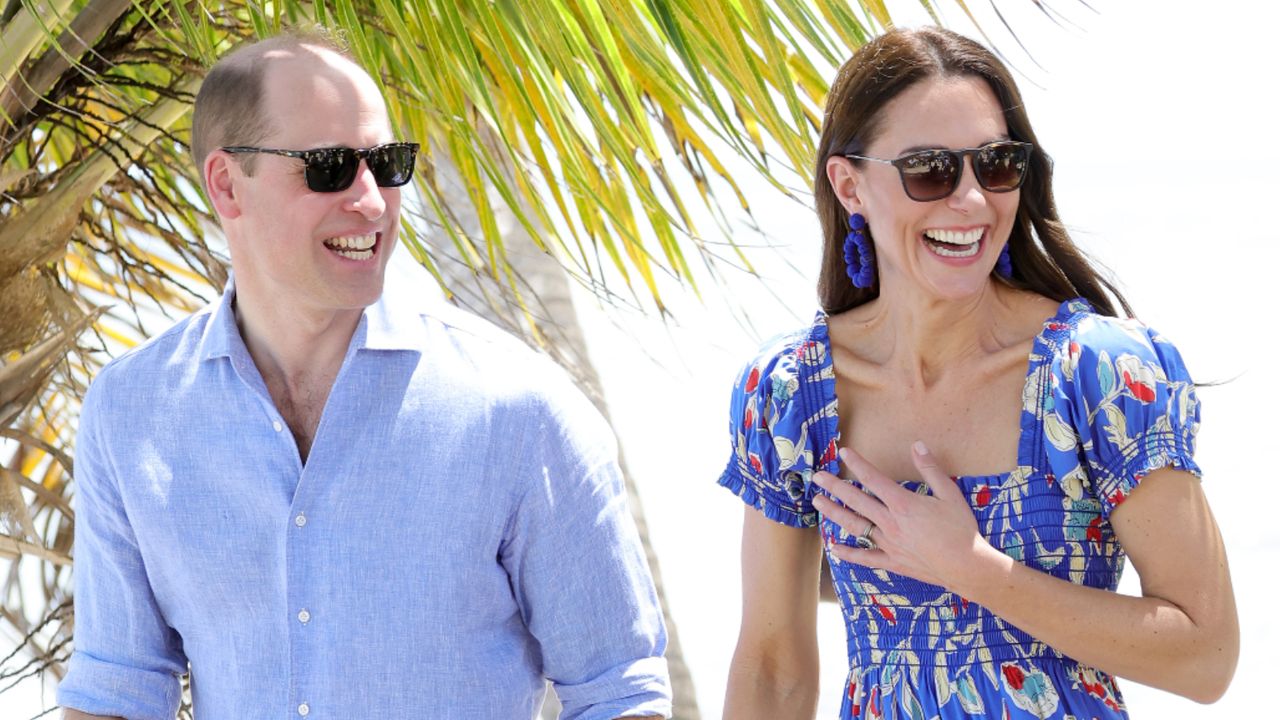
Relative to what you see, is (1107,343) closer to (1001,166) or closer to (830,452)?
(1001,166)

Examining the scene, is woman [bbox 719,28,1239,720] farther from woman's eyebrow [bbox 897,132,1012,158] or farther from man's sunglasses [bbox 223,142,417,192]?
man's sunglasses [bbox 223,142,417,192]

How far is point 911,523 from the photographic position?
1.87 meters

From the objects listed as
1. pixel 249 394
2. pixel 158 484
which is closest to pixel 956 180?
pixel 249 394

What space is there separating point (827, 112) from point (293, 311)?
2.59 ft

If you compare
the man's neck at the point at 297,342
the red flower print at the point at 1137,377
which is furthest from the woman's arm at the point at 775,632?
the man's neck at the point at 297,342

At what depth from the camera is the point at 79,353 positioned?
10.4ft

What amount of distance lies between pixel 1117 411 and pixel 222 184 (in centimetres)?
121

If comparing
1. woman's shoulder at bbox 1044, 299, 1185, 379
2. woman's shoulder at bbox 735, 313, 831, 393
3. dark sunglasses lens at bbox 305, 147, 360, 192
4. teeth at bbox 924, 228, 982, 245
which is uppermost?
dark sunglasses lens at bbox 305, 147, 360, 192

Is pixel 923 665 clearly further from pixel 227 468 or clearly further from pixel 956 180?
pixel 227 468

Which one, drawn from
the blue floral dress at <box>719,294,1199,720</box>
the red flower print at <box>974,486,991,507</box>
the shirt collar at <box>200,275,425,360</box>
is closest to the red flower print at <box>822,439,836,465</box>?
the blue floral dress at <box>719,294,1199,720</box>

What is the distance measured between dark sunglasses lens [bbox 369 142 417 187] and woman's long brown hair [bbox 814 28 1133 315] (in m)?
0.58

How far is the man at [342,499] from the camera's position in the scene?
1.93m

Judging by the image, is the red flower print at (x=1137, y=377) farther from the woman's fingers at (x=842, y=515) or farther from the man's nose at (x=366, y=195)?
the man's nose at (x=366, y=195)

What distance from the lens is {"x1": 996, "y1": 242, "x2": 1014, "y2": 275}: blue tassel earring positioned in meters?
2.06
